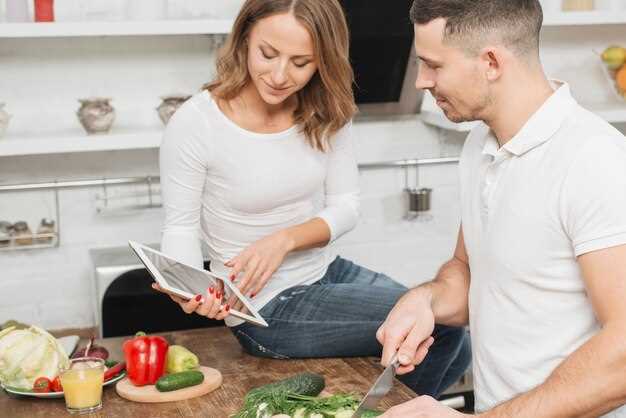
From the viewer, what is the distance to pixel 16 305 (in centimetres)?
364

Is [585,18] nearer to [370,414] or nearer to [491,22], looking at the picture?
[491,22]

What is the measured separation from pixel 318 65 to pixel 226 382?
0.84 m

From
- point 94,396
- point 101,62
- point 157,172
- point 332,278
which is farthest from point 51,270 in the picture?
point 94,396

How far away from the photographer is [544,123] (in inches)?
70.2

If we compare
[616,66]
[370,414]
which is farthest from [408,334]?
[616,66]

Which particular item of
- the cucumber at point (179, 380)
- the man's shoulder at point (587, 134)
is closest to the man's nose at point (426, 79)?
the man's shoulder at point (587, 134)

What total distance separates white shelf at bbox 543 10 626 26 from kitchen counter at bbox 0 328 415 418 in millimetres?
1888

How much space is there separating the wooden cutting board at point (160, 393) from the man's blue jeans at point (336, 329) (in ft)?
0.82

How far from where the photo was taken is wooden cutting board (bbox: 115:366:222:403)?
2180 millimetres

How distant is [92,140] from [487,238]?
1.83 meters

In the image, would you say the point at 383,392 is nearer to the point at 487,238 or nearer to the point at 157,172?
the point at 487,238

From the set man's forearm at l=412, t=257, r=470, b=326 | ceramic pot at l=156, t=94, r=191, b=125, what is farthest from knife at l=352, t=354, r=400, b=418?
ceramic pot at l=156, t=94, r=191, b=125

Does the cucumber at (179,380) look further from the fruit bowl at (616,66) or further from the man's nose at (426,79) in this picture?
the fruit bowl at (616,66)

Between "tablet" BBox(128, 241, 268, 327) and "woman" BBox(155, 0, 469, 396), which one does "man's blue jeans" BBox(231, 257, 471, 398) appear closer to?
"woman" BBox(155, 0, 469, 396)
